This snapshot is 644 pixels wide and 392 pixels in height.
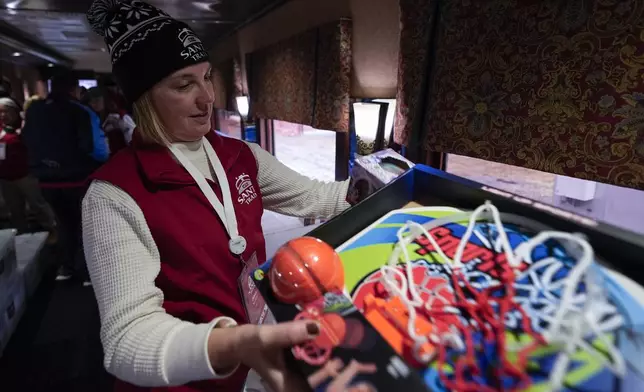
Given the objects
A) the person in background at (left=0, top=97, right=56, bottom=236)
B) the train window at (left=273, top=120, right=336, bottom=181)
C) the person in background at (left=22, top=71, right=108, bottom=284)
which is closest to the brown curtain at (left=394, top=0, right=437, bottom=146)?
the train window at (left=273, top=120, right=336, bottom=181)

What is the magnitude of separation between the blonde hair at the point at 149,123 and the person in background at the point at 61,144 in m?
2.27

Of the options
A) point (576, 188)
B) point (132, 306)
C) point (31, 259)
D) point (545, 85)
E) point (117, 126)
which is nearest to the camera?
point (132, 306)

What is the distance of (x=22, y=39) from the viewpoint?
5984 mm

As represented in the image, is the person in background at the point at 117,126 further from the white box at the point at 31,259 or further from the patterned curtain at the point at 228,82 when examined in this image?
the patterned curtain at the point at 228,82

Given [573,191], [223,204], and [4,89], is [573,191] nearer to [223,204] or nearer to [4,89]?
[223,204]

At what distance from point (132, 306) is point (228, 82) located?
5.61 metres

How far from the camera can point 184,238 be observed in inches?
30.3

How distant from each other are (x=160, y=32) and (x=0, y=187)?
407 centimetres

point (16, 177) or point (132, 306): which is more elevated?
point (132, 306)

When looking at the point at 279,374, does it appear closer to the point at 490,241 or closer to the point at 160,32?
the point at 490,241

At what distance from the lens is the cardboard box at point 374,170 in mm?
809

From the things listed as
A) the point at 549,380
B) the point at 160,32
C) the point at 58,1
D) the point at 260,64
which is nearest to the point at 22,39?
the point at 58,1

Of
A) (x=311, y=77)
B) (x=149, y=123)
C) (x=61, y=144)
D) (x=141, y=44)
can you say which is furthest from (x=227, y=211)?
(x=61, y=144)

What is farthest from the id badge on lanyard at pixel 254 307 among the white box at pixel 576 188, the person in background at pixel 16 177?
the person in background at pixel 16 177
